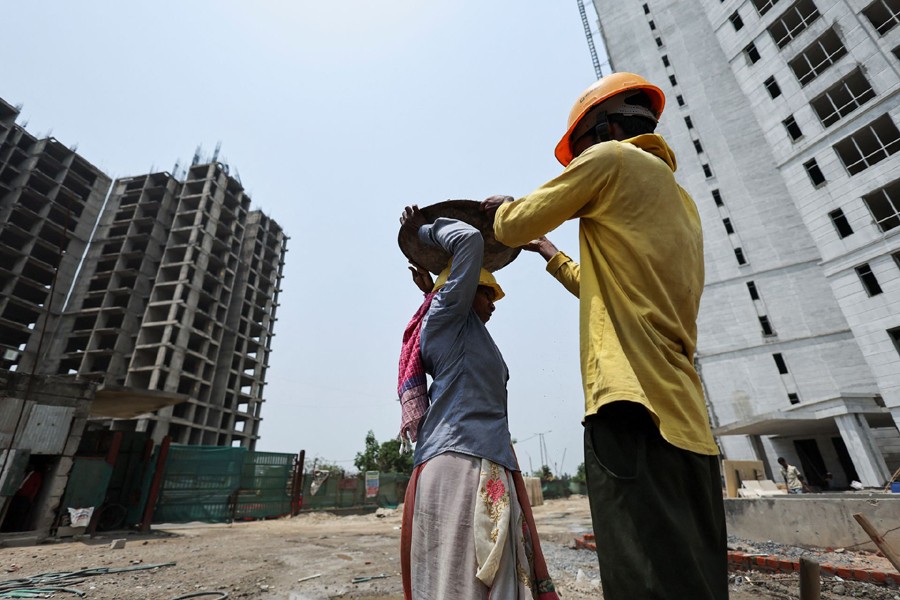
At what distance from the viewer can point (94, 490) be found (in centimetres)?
971

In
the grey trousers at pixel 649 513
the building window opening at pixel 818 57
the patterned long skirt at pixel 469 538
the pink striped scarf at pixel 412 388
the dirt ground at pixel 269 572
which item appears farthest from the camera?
the building window opening at pixel 818 57

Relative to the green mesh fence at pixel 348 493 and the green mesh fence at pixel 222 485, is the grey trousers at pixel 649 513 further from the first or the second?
the green mesh fence at pixel 348 493

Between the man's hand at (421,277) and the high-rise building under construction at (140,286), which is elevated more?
the high-rise building under construction at (140,286)

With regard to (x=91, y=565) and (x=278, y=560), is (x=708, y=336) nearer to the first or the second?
(x=278, y=560)

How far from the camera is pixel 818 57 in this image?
21234 millimetres

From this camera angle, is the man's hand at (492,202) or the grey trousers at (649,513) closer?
the grey trousers at (649,513)

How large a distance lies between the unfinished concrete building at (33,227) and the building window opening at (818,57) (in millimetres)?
52064

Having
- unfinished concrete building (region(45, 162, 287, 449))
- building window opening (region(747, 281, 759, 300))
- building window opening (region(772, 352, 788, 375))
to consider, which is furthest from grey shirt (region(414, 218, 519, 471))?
unfinished concrete building (region(45, 162, 287, 449))

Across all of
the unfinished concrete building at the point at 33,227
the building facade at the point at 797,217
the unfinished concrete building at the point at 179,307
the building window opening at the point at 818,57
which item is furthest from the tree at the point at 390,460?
the building window opening at the point at 818,57

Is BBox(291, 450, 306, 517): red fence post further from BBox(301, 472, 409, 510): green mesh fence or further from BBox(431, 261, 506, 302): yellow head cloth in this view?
BBox(431, 261, 506, 302): yellow head cloth

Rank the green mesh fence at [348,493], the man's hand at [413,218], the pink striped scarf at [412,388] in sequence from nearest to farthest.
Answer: the pink striped scarf at [412,388] → the man's hand at [413,218] → the green mesh fence at [348,493]

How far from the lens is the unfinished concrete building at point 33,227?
3397 cm

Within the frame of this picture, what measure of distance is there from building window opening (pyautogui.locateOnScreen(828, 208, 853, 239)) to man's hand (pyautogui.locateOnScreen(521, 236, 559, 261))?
81.0ft

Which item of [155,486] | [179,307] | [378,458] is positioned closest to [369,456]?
[378,458]
